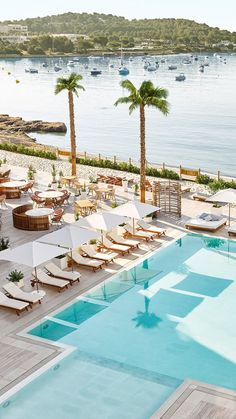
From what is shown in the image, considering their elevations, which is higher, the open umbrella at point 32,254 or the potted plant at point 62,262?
the open umbrella at point 32,254

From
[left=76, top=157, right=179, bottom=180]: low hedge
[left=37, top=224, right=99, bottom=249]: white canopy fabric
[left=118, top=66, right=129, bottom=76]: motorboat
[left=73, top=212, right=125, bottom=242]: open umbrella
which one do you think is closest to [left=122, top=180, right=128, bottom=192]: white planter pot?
[left=76, top=157, right=179, bottom=180]: low hedge

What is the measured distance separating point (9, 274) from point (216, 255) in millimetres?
7617

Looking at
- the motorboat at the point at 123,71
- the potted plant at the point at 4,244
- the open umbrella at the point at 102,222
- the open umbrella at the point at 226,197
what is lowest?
the motorboat at the point at 123,71

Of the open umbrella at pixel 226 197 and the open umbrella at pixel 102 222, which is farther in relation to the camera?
the open umbrella at pixel 226 197

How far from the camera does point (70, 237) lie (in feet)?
64.7

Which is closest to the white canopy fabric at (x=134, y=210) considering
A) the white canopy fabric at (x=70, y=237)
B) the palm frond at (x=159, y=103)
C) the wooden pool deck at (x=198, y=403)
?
Answer: the white canopy fabric at (x=70, y=237)

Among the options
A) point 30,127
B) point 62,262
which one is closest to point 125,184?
point 62,262

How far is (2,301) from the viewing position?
57.8 ft

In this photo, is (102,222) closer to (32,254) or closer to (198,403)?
(32,254)

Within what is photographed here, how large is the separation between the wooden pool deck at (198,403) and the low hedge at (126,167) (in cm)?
2238

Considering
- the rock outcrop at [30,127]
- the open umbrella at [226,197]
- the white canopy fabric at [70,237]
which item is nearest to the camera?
the white canopy fabric at [70,237]

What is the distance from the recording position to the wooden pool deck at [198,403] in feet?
40.6

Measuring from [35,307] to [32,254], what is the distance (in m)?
1.59

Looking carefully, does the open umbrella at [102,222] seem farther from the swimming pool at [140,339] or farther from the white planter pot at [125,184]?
the white planter pot at [125,184]
